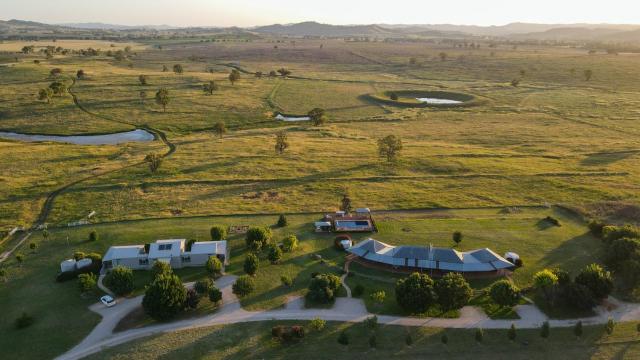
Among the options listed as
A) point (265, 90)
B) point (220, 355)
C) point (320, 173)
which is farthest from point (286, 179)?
point (265, 90)

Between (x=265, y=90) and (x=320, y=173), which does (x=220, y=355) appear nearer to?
(x=320, y=173)

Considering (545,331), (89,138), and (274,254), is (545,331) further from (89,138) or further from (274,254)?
(89,138)

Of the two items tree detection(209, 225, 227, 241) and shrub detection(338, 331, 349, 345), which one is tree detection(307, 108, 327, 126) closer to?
tree detection(209, 225, 227, 241)

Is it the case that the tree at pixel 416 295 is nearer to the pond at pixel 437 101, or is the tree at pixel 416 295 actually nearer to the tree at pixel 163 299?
the tree at pixel 163 299

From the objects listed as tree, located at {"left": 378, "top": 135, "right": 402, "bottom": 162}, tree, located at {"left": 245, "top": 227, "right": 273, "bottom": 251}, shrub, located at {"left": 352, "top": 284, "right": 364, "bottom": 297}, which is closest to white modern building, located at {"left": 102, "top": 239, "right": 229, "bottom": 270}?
tree, located at {"left": 245, "top": 227, "right": 273, "bottom": 251}

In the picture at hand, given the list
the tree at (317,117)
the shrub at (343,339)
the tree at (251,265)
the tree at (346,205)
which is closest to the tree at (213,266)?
the tree at (251,265)

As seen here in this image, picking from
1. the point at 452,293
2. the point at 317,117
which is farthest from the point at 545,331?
the point at 317,117
